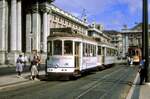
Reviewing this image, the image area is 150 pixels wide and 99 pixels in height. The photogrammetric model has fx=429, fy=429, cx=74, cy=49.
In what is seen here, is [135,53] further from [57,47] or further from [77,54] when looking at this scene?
[57,47]

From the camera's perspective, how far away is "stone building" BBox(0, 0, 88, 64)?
71156mm

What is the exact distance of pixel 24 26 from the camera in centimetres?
8625

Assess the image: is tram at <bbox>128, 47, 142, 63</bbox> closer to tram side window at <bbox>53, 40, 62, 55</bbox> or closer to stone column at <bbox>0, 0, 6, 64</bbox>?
stone column at <bbox>0, 0, 6, 64</bbox>

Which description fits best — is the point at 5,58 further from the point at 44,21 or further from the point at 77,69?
the point at 77,69

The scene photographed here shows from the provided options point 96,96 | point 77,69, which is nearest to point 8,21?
point 77,69

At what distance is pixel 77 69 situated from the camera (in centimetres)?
3103

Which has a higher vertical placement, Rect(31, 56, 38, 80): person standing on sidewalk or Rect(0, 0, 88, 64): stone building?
Rect(0, 0, 88, 64): stone building

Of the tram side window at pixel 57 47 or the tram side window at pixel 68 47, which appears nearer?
the tram side window at pixel 57 47

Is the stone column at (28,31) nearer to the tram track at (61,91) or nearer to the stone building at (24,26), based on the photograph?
the stone building at (24,26)

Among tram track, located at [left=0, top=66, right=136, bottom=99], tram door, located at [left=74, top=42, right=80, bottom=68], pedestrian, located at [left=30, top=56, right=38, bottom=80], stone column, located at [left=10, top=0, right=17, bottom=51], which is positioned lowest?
tram track, located at [left=0, top=66, right=136, bottom=99]

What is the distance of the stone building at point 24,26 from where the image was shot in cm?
7116

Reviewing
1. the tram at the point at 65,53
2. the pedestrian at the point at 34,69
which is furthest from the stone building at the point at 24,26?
the tram at the point at 65,53

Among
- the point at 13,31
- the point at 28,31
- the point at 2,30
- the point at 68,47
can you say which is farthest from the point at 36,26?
the point at 68,47

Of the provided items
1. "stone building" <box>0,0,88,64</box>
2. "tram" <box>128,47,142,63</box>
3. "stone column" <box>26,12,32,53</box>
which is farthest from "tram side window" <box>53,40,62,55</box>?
"stone column" <box>26,12,32,53</box>
